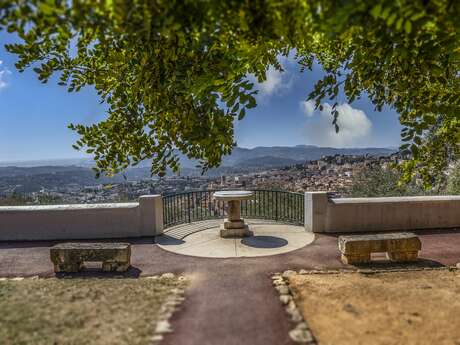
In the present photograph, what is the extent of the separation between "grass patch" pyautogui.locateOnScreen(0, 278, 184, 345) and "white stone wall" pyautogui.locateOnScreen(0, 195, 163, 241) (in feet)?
9.92

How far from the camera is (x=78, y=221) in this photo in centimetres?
907

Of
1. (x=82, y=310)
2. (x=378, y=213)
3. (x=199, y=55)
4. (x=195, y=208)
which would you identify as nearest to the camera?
(x=199, y=55)

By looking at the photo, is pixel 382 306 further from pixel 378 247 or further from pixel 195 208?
pixel 195 208

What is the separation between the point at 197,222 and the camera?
34.9 feet

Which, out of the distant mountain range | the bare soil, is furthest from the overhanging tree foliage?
the distant mountain range

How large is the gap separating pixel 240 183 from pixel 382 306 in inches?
407

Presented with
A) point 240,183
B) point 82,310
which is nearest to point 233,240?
point 82,310

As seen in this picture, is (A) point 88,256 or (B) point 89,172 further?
(B) point 89,172

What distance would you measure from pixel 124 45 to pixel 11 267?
5589mm

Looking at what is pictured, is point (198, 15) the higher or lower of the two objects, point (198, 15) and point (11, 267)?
the higher

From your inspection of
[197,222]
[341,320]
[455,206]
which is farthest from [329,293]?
[455,206]

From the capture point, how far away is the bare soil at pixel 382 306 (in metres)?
3.99

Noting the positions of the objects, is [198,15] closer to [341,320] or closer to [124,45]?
[124,45]

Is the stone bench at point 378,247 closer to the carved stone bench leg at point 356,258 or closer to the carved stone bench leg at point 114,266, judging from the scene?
the carved stone bench leg at point 356,258
